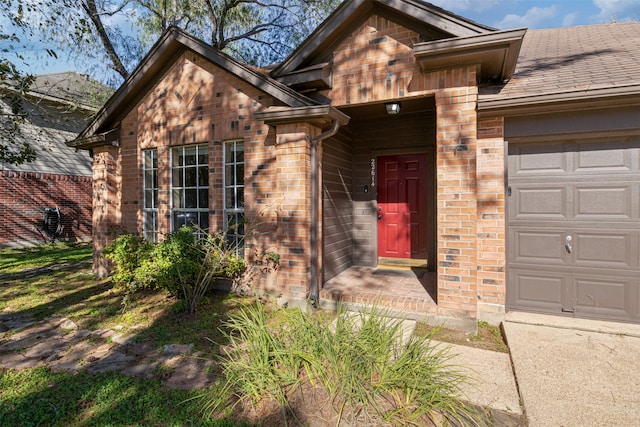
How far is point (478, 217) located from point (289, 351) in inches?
127

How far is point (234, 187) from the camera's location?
19.1ft

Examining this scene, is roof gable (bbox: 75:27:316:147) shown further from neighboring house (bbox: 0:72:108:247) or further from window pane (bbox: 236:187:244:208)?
neighboring house (bbox: 0:72:108:247)

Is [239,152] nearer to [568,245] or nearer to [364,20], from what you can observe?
[364,20]

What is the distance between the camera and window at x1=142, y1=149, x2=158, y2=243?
6633 millimetres

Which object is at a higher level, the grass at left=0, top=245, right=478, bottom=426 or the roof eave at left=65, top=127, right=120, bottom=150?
the roof eave at left=65, top=127, right=120, bottom=150

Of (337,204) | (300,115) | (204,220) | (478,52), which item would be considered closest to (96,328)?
Answer: (204,220)

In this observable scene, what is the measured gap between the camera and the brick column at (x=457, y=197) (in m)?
4.28

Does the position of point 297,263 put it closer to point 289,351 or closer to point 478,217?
point 289,351

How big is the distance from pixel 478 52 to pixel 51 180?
14727 mm

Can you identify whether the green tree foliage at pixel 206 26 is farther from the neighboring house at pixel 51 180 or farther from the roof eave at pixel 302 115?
the roof eave at pixel 302 115

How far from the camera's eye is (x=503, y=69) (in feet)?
14.6

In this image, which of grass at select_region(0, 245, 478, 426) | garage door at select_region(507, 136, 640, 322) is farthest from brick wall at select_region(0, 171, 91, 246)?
garage door at select_region(507, 136, 640, 322)

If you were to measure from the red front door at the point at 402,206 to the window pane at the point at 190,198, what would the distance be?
A: 3.68m

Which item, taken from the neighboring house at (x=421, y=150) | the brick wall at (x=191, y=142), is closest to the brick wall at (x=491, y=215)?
the neighboring house at (x=421, y=150)
